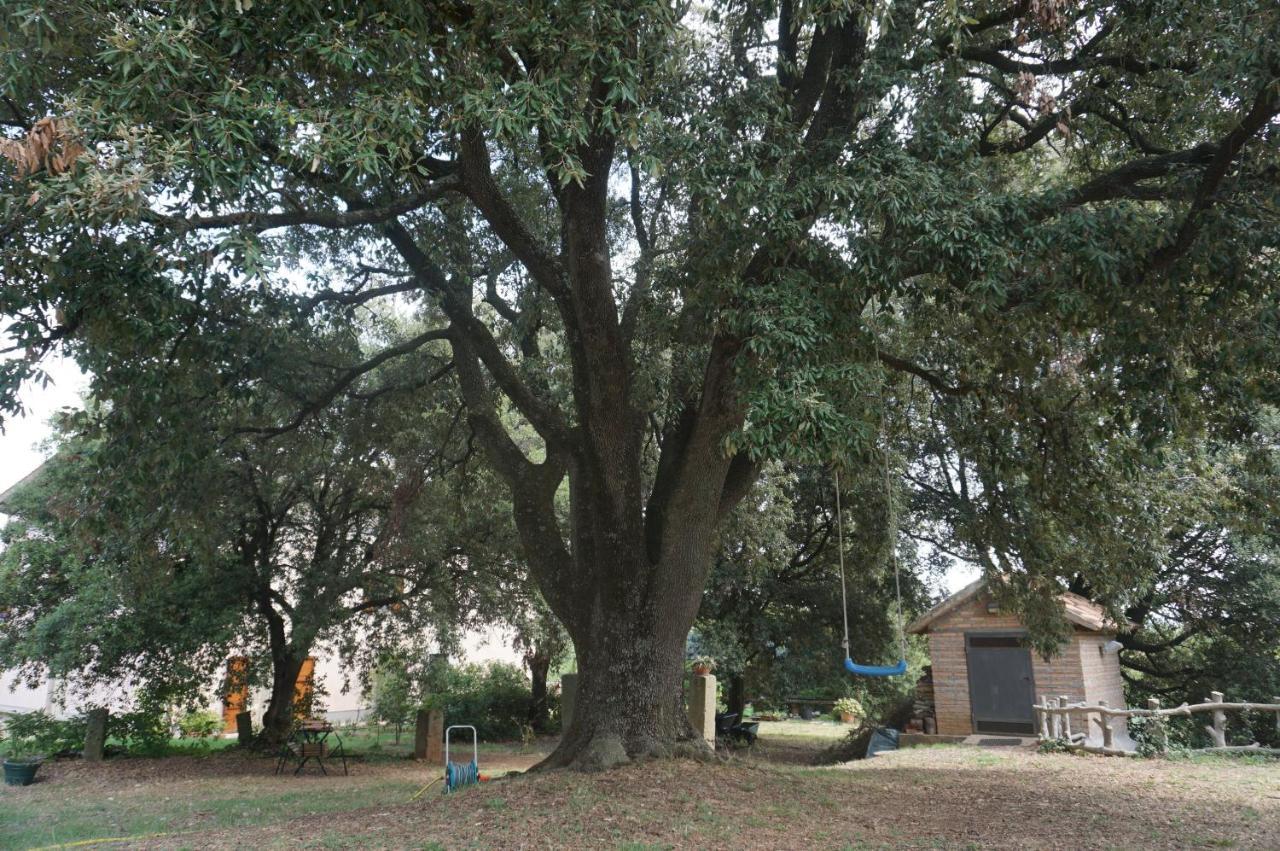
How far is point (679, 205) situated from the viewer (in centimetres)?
1017

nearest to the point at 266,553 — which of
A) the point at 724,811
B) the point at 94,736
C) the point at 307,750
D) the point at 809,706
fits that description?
the point at 307,750

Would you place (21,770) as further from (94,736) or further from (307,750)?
(307,750)

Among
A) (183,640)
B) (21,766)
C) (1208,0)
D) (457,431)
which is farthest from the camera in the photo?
(183,640)

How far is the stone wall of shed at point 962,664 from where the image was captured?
15.0m

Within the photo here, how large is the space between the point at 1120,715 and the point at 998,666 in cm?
294

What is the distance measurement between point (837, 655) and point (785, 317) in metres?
13.3

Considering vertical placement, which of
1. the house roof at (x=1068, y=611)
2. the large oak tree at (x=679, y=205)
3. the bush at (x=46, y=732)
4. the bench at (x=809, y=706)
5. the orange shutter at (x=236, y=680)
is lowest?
the bench at (x=809, y=706)

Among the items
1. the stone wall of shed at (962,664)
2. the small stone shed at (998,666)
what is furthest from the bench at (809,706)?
the stone wall of shed at (962,664)

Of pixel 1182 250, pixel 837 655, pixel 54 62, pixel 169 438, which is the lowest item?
pixel 837 655

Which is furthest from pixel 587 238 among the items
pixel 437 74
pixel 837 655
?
pixel 837 655

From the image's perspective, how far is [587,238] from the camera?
25.1 ft

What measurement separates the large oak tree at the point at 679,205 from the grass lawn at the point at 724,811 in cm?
113

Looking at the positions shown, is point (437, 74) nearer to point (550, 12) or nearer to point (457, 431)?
point (550, 12)

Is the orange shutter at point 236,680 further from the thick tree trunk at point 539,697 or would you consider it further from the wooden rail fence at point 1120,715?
the wooden rail fence at point 1120,715
